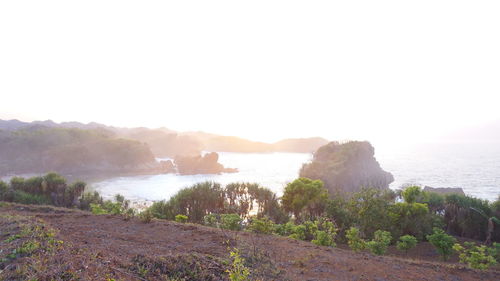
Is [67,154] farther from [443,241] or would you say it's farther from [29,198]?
[443,241]

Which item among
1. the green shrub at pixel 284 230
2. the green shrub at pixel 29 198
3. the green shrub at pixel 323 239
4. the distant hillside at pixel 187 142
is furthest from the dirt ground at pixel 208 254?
the distant hillside at pixel 187 142

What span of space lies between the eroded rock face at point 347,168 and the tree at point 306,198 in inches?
891

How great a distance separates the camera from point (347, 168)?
42.0 m

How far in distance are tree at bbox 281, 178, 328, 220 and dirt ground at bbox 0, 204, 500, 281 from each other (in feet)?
23.5

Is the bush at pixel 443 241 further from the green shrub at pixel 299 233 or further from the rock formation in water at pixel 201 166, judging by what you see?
the rock formation in water at pixel 201 166

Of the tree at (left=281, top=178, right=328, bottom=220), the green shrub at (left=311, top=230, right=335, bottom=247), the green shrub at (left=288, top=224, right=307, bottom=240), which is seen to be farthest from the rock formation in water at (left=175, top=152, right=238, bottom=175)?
the green shrub at (left=311, top=230, right=335, bottom=247)

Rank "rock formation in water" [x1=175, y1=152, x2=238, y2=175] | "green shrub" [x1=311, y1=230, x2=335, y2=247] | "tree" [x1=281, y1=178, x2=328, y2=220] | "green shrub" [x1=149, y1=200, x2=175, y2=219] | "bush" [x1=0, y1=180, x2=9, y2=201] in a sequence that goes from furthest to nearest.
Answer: "rock formation in water" [x1=175, y1=152, x2=238, y2=175] → "bush" [x1=0, y1=180, x2=9, y2=201] → "tree" [x1=281, y1=178, x2=328, y2=220] → "green shrub" [x1=149, y1=200, x2=175, y2=219] → "green shrub" [x1=311, y1=230, x2=335, y2=247]

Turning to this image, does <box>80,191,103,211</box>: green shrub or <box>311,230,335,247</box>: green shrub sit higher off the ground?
<box>311,230,335,247</box>: green shrub

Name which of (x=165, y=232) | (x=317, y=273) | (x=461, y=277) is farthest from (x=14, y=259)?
(x=461, y=277)

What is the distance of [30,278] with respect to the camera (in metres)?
3.54

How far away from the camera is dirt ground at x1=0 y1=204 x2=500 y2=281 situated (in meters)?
4.72

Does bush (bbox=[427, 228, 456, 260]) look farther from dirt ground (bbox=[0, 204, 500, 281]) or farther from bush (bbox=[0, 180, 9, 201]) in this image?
bush (bbox=[0, 180, 9, 201])

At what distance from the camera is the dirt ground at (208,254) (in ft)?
15.5

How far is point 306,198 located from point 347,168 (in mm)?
29077
